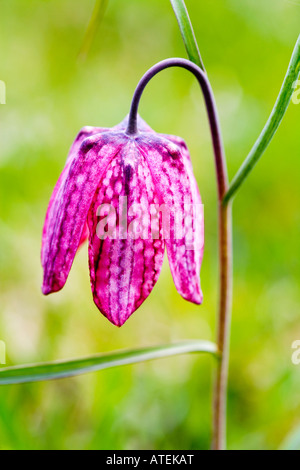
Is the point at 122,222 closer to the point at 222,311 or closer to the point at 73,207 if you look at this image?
the point at 73,207

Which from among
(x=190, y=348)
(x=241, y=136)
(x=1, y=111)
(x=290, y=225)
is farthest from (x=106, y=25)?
(x=190, y=348)

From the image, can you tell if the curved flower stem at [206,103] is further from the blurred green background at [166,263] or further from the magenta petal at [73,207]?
the blurred green background at [166,263]

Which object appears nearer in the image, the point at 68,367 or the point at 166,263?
the point at 68,367

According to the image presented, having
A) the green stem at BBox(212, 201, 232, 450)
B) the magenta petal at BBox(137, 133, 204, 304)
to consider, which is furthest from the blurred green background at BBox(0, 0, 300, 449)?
the magenta petal at BBox(137, 133, 204, 304)

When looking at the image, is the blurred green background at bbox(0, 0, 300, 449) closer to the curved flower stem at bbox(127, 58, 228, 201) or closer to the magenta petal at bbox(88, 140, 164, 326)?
the curved flower stem at bbox(127, 58, 228, 201)

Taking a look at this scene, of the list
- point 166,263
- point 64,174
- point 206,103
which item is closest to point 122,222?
point 64,174
